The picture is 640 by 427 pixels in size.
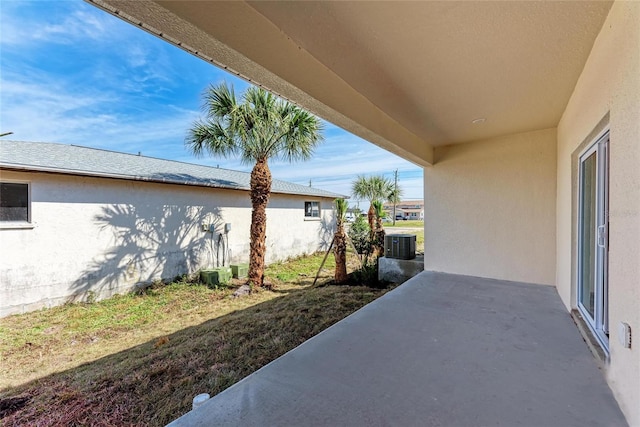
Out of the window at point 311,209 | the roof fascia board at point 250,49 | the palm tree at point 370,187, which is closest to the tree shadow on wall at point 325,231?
the window at point 311,209

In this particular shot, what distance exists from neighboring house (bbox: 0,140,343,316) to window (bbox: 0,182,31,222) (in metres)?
0.01

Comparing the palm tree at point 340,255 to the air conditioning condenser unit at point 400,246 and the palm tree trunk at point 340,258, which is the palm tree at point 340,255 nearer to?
the palm tree trunk at point 340,258

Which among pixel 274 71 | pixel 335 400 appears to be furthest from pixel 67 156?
pixel 335 400

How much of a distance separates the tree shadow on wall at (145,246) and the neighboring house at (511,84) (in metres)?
5.94

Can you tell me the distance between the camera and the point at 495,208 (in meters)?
5.25

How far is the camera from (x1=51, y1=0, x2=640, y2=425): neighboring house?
1.65 meters

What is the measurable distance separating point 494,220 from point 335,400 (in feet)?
15.7

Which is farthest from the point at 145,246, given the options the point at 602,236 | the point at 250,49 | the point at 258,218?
the point at 602,236

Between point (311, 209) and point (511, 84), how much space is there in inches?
390

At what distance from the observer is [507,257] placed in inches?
202

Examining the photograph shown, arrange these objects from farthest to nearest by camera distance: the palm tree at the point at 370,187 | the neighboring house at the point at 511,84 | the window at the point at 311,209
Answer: the palm tree at the point at 370,187 → the window at the point at 311,209 → the neighboring house at the point at 511,84

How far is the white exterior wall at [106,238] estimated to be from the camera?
5266mm

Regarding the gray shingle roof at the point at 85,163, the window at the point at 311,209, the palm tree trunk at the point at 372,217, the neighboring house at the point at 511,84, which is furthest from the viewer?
the window at the point at 311,209

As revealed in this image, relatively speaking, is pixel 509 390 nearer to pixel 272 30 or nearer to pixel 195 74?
pixel 272 30
